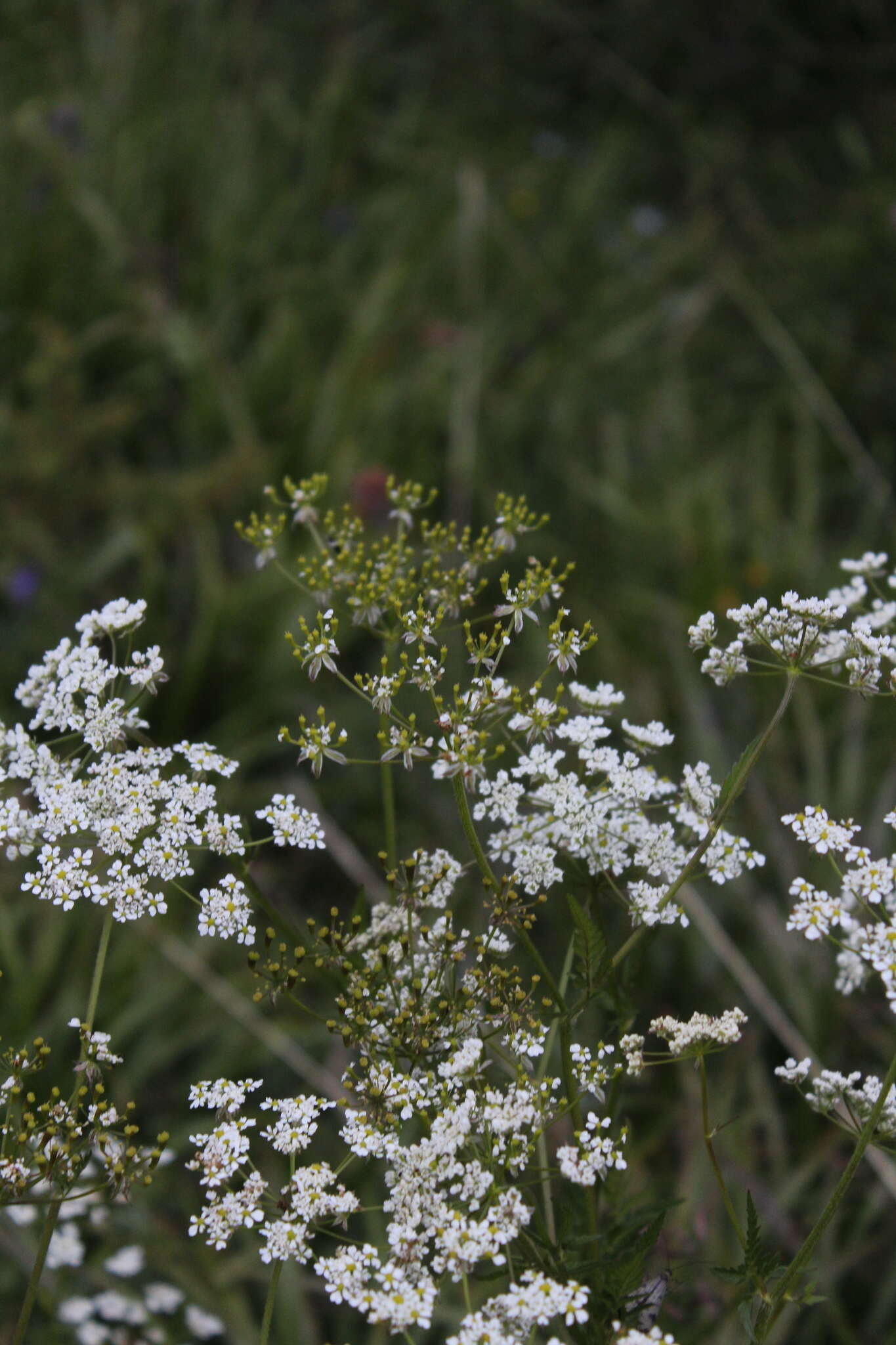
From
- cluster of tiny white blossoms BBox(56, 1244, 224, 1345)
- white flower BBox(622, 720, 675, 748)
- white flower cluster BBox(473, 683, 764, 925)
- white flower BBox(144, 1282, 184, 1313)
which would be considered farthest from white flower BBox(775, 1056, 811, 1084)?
white flower BBox(144, 1282, 184, 1313)

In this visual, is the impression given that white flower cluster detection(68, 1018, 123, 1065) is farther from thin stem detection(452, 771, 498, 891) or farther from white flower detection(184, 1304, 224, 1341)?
white flower detection(184, 1304, 224, 1341)

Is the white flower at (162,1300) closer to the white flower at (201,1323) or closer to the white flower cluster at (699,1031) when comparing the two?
the white flower at (201,1323)

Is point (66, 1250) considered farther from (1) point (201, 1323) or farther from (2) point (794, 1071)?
(2) point (794, 1071)

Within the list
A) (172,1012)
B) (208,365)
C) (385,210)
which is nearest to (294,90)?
(385,210)

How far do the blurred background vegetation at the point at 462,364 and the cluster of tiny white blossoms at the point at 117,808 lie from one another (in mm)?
1238

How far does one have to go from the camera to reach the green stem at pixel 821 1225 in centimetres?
121

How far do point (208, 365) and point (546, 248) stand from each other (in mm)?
2258

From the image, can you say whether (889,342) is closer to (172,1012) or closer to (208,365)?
(208,365)

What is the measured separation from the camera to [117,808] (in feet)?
4.71

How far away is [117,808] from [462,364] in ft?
12.9

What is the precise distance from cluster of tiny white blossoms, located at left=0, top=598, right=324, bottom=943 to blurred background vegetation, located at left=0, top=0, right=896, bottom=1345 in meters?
1.24

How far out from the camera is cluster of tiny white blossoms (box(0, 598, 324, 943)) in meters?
1.39

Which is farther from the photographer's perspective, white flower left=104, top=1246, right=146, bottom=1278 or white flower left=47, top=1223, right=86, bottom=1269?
white flower left=104, top=1246, right=146, bottom=1278

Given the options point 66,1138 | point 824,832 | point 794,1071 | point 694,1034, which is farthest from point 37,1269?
point 824,832
